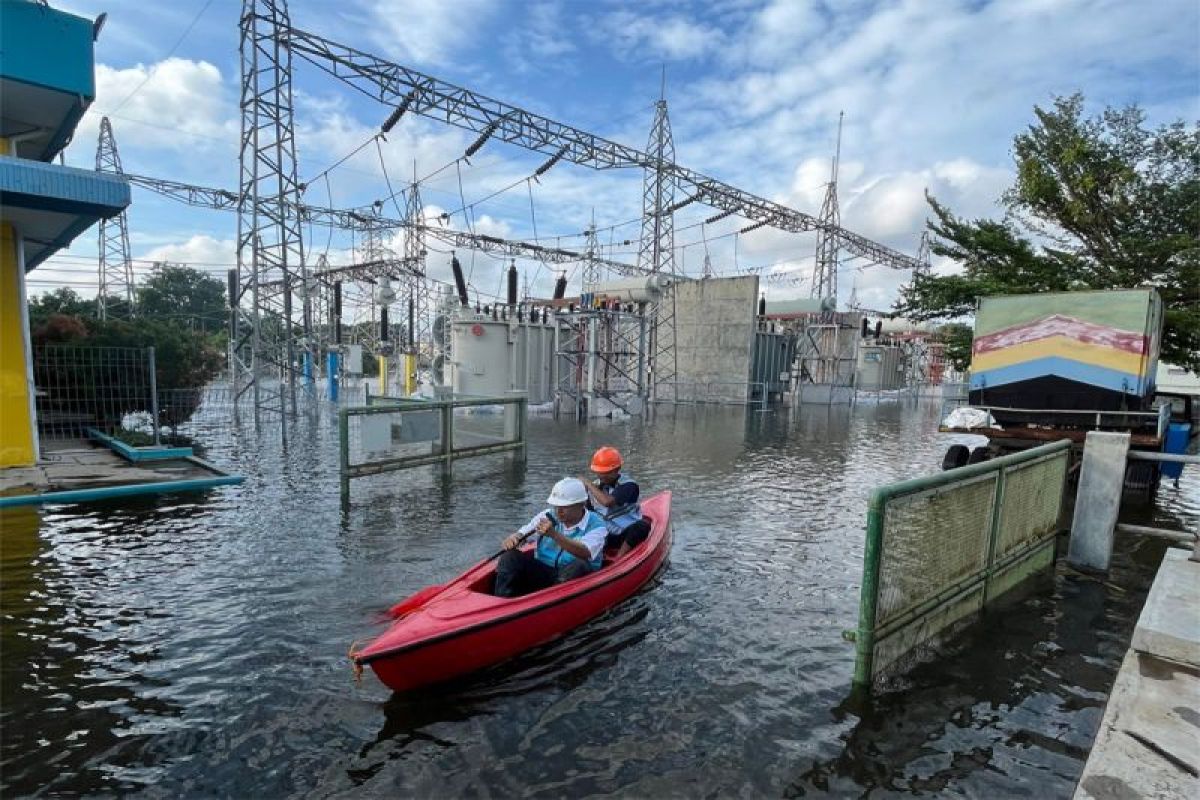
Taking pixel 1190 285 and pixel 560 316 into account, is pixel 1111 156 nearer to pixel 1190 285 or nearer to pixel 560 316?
pixel 1190 285

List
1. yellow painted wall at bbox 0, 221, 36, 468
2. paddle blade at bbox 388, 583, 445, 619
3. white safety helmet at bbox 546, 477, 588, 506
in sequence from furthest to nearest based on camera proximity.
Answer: yellow painted wall at bbox 0, 221, 36, 468 < white safety helmet at bbox 546, 477, 588, 506 < paddle blade at bbox 388, 583, 445, 619

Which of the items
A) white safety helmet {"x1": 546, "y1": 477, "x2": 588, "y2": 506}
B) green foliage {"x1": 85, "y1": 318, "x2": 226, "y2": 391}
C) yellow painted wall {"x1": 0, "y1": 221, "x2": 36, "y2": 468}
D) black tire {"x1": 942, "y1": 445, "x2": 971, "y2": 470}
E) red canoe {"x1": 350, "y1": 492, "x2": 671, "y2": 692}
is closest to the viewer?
red canoe {"x1": 350, "y1": 492, "x2": 671, "y2": 692}

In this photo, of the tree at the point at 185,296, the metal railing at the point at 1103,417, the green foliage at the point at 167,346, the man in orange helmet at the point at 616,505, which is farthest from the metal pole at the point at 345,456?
the tree at the point at 185,296

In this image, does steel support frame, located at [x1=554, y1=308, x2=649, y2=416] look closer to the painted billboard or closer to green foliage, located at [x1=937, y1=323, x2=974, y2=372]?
green foliage, located at [x1=937, y1=323, x2=974, y2=372]

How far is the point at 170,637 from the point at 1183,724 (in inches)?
267

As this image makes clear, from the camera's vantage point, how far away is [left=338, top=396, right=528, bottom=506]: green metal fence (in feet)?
32.5

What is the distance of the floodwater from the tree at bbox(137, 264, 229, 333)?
5600cm

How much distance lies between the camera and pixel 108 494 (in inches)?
361

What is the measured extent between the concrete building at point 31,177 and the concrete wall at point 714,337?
21.7 m

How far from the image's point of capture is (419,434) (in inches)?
434

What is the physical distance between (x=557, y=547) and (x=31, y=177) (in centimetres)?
931

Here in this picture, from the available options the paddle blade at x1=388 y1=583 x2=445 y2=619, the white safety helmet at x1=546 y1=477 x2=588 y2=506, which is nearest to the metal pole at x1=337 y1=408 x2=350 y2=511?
the paddle blade at x1=388 y1=583 x2=445 y2=619

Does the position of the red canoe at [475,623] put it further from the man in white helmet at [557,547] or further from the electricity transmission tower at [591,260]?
the electricity transmission tower at [591,260]

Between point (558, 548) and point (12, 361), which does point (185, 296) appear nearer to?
point (12, 361)
